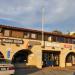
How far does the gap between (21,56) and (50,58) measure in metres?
6.22

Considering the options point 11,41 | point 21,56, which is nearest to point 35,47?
point 21,56

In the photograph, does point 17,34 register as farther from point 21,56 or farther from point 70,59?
point 70,59

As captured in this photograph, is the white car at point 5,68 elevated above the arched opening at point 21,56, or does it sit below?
below

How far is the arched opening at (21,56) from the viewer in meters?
33.9

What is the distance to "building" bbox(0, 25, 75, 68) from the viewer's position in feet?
103

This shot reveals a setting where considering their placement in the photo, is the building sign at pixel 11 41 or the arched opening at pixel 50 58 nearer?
the building sign at pixel 11 41

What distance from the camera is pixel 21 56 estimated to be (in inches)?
1363

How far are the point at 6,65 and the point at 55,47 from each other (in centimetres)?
1859

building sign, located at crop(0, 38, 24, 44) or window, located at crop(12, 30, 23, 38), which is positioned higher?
window, located at crop(12, 30, 23, 38)

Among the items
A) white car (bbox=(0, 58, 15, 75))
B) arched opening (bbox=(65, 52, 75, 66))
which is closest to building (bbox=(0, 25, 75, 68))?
arched opening (bbox=(65, 52, 75, 66))

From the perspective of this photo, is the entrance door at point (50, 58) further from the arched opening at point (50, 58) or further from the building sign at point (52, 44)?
the building sign at point (52, 44)

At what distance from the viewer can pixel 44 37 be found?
118 feet

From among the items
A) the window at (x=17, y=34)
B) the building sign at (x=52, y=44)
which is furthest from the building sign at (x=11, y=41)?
the building sign at (x=52, y=44)

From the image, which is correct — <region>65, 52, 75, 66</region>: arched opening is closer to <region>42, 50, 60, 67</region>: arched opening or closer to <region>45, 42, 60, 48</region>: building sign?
<region>42, 50, 60, 67</region>: arched opening
